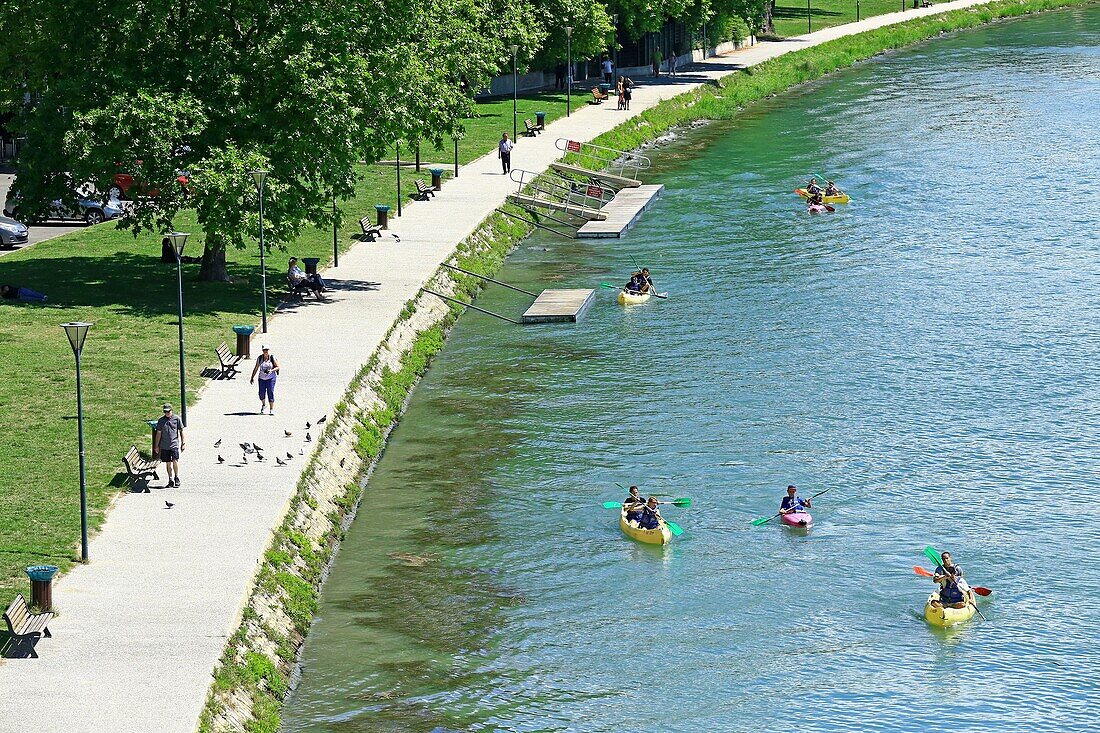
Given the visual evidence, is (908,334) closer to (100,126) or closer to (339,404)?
(339,404)

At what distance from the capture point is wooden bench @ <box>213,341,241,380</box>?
139 feet

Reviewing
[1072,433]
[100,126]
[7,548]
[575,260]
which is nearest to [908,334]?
[1072,433]

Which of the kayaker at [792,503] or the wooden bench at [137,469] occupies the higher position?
the wooden bench at [137,469]

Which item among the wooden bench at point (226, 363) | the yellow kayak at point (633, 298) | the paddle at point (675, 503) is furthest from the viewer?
the yellow kayak at point (633, 298)

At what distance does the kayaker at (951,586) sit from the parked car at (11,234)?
4075 cm

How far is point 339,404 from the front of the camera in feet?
131

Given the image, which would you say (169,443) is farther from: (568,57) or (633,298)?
(568,57)

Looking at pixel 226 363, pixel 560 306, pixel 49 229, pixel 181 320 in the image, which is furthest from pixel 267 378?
pixel 49 229

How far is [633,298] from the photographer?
56.8 m

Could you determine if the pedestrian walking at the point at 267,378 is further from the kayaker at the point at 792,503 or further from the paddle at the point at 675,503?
the kayaker at the point at 792,503

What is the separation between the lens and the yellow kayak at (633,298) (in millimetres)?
56656

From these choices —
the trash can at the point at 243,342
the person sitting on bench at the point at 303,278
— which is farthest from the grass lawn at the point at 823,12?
the trash can at the point at 243,342

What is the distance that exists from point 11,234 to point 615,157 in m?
34.1

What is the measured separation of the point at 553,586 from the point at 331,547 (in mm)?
5119
